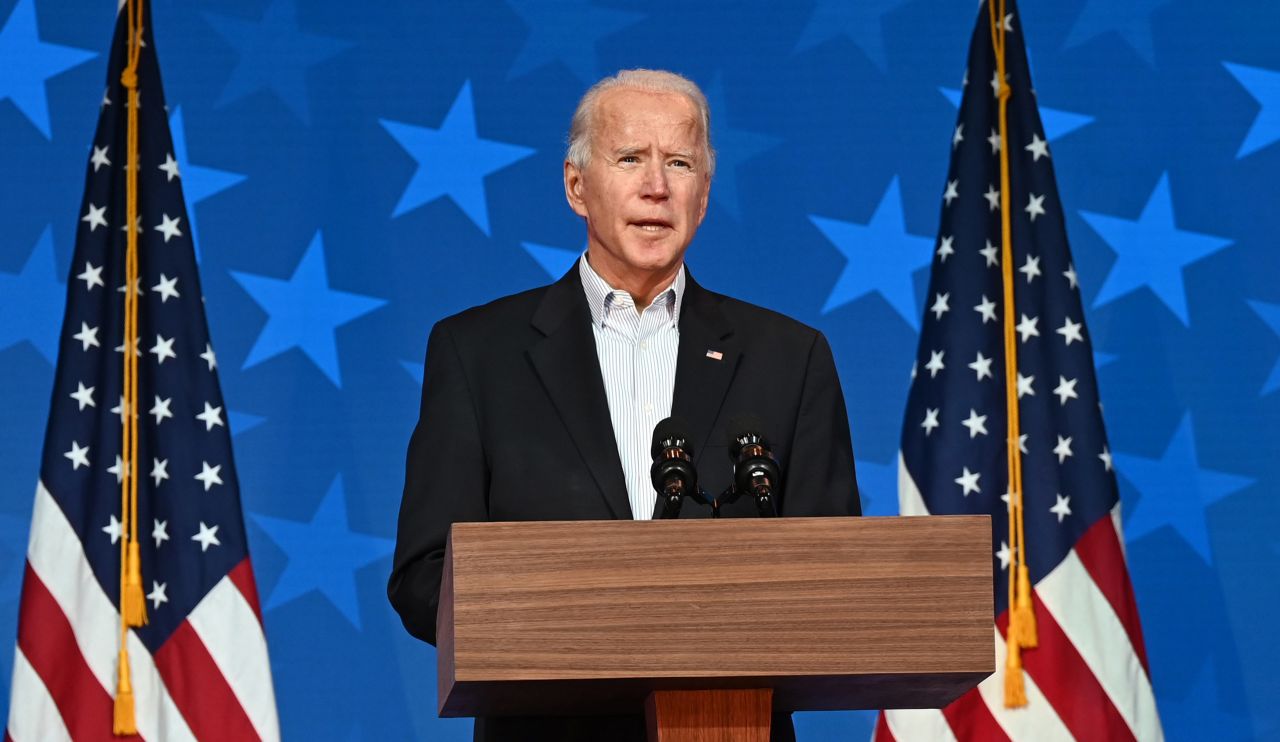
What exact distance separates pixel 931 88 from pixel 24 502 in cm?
260

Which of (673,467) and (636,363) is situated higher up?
(636,363)

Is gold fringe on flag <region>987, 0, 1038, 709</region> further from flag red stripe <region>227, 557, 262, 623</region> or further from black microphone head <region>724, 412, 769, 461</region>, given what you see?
black microphone head <region>724, 412, 769, 461</region>

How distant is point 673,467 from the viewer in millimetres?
1828

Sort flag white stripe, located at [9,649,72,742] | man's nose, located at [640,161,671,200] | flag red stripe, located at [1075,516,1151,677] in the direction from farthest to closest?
flag red stripe, located at [1075,516,1151,677]
flag white stripe, located at [9,649,72,742]
man's nose, located at [640,161,671,200]

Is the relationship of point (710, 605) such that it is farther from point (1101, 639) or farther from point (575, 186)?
point (1101, 639)

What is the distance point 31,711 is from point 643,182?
2.20m

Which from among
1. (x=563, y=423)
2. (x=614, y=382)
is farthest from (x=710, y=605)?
(x=614, y=382)

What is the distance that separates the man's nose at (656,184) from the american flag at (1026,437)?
1886 mm

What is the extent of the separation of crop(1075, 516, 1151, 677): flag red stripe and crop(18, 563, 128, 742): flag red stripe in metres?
2.32

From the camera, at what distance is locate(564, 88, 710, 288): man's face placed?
2363 mm

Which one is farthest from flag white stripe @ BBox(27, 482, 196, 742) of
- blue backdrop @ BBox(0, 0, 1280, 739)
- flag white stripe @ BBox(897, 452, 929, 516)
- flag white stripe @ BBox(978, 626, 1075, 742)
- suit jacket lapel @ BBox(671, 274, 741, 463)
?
suit jacket lapel @ BBox(671, 274, 741, 463)

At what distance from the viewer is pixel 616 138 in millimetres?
2414

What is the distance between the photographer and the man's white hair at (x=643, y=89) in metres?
2.44

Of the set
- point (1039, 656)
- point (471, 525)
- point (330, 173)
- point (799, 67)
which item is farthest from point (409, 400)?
point (471, 525)
